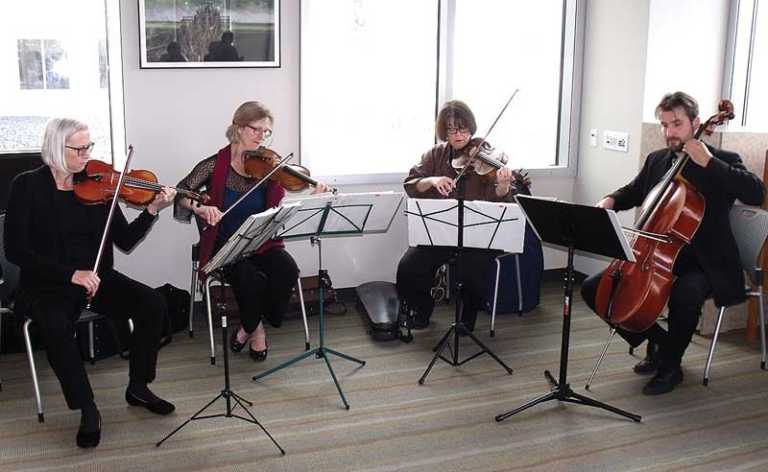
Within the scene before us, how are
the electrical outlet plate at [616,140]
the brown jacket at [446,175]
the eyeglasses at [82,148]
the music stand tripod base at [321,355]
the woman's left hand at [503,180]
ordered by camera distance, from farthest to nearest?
the electrical outlet plate at [616,140]
the brown jacket at [446,175]
the woman's left hand at [503,180]
the music stand tripod base at [321,355]
the eyeglasses at [82,148]

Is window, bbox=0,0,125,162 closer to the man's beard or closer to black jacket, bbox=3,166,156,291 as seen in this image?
black jacket, bbox=3,166,156,291

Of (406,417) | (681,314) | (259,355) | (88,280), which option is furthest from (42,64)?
(681,314)

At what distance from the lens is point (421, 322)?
437 centimetres

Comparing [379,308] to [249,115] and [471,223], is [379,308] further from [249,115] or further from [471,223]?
[249,115]

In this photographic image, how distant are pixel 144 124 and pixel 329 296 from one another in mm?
1329

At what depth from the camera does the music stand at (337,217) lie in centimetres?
331

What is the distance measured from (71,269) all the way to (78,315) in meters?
0.21

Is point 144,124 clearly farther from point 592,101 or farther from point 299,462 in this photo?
point 592,101

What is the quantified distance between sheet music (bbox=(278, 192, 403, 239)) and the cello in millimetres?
991

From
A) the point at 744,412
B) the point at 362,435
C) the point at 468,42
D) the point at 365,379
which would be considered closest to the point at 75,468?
the point at 362,435

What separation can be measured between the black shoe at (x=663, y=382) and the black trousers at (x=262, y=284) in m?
1.65

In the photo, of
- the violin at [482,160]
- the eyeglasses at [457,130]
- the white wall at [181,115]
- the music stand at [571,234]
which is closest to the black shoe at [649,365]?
the music stand at [571,234]

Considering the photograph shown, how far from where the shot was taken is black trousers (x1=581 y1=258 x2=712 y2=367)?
11.4 feet

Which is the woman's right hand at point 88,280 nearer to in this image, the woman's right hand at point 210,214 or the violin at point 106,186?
the violin at point 106,186
